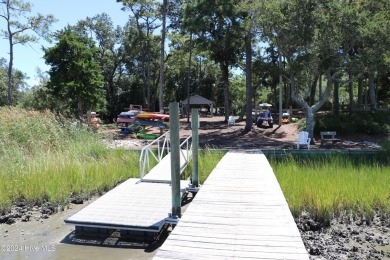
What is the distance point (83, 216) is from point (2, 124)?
258 inches

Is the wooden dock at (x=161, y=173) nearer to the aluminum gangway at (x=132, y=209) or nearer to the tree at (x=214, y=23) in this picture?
the aluminum gangway at (x=132, y=209)

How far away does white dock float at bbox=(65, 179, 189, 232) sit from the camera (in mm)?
6192

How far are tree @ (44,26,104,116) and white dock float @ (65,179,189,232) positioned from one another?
19.6 metres

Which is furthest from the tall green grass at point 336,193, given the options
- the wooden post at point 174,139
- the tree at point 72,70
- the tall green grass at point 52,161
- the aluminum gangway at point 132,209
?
the tree at point 72,70

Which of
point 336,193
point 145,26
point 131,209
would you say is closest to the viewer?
point 131,209

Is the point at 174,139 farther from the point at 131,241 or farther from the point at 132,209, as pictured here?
the point at 132,209

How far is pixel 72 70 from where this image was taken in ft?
86.5

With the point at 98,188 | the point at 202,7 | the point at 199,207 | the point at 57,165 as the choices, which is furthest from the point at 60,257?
the point at 202,7

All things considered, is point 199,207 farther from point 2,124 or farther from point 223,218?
point 2,124

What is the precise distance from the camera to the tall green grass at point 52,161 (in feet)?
27.0

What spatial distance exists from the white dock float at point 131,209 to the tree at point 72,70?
64.4ft

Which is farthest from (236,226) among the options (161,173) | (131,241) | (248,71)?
(248,71)

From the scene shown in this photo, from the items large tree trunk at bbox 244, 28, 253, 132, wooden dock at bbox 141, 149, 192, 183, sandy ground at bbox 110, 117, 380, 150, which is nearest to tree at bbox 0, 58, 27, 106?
sandy ground at bbox 110, 117, 380, 150

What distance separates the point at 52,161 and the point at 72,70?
1797 cm
